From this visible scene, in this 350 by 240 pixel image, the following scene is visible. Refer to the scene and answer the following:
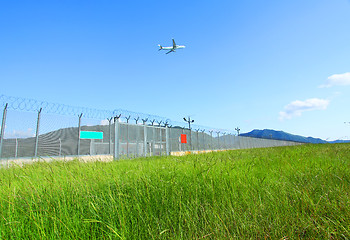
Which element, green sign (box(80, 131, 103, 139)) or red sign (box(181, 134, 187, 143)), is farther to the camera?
red sign (box(181, 134, 187, 143))

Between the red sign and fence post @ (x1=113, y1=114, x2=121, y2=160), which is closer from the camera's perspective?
fence post @ (x1=113, y1=114, x2=121, y2=160)

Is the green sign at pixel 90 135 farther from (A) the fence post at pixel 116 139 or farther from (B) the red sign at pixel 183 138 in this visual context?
(B) the red sign at pixel 183 138

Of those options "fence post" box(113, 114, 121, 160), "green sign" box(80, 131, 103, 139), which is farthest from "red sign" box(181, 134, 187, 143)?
"green sign" box(80, 131, 103, 139)

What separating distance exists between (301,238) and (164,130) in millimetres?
12860

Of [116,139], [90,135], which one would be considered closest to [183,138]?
[116,139]

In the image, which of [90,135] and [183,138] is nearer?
[90,135]

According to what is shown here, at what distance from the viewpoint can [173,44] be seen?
30969mm

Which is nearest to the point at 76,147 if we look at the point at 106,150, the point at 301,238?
the point at 106,150

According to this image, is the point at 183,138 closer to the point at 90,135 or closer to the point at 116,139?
the point at 116,139

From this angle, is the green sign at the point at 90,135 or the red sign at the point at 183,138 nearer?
the green sign at the point at 90,135

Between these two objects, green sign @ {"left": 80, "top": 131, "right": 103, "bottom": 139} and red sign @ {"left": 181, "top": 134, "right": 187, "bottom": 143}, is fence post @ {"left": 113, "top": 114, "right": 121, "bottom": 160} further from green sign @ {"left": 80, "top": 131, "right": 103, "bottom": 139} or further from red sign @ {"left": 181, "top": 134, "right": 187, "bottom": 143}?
red sign @ {"left": 181, "top": 134, "right": 187, "bottom": 143}

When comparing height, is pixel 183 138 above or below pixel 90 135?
below

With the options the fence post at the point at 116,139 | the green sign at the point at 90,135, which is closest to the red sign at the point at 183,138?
the fence post at the point at 116,139

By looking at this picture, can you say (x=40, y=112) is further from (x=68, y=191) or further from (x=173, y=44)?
(x=173, y=44)
